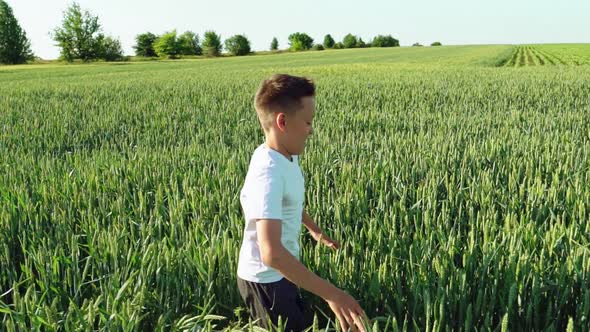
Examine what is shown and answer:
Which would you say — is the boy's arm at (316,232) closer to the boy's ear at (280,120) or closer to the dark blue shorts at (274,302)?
the dark blue shorts at (274,302)

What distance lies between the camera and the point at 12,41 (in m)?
64.2

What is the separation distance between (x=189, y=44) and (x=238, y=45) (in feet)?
27.5

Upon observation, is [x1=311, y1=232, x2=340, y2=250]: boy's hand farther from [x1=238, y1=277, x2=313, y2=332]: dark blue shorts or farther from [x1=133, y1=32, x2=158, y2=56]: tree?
[x1=133, y1=32, x2=158, y2=56]: tree

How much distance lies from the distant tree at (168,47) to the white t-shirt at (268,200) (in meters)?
77.4

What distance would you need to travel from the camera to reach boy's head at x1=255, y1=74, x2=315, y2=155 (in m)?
1.54

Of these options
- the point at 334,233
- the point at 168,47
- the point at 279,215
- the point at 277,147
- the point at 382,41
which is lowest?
the point at 334,233

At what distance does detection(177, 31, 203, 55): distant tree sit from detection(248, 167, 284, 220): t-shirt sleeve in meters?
80.6

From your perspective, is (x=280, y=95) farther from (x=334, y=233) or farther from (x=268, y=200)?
(x=334, y=233)

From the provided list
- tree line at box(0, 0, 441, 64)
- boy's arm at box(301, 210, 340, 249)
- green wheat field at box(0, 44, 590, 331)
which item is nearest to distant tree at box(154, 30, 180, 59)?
tree line at box(0, 0, 441, 64)

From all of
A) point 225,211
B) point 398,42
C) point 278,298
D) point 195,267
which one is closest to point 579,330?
point 278,298

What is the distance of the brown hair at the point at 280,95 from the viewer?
60.4 inches

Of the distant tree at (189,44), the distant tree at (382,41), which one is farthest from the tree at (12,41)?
the distant tree at (382,41)

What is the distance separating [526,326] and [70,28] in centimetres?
7481

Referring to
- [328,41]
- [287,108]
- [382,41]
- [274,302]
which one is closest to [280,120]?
[287,108]
